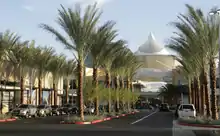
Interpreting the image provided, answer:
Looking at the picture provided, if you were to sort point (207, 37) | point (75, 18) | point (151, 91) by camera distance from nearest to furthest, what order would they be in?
1. point (207, 37)
2. point (75, 18)
3. point (151, 91)

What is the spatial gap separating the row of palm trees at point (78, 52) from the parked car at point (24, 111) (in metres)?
3.97

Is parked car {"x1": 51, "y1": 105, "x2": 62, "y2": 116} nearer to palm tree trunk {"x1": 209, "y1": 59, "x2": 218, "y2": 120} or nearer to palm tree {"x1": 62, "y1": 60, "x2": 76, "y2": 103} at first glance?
palm tree {"x1": 62, "y1": 60, "x2": 76, "y2": 103}

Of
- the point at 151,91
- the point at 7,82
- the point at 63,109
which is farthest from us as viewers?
the point at 151,91

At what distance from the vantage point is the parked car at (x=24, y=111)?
43.2m

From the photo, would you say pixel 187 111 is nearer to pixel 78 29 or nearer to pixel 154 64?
pixel 78 29

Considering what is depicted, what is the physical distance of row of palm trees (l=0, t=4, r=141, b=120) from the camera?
33.8 meters

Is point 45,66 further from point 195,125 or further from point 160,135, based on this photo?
point 160,135

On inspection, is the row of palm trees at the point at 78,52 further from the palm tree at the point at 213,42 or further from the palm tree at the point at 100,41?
the palm tree at the point at 213,42

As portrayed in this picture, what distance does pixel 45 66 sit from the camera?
55.0 meters

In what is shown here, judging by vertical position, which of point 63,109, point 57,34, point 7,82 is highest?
point 57,34

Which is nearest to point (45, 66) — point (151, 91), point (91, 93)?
point (91, 93)

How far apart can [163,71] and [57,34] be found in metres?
116

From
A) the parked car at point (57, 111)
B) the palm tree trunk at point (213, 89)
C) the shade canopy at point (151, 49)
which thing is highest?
the shade canopy at point (151, 49)

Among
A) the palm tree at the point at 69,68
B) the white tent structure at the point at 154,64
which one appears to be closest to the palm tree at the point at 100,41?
the palm tree at the point at 69,68
